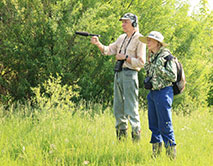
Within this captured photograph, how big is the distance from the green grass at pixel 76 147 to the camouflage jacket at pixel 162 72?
0.87 metres

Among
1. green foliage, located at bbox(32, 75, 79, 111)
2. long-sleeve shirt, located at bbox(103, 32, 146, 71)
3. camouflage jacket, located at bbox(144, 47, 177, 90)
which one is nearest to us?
A: camouflage jacket, located at bbox(144, 47, 177, 90)

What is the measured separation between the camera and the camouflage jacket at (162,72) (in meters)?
3.47

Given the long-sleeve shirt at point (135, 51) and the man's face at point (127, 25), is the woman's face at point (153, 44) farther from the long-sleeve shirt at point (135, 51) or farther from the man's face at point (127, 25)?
the man's face at point (127, 25)

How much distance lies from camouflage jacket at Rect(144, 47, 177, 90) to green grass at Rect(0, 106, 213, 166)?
0.87 meters

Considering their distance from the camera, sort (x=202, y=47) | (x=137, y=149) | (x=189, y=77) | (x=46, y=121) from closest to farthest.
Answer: (x=137, y=149) < (x=46, y=121) < (x=189, y=77) < (x=202, y=47)

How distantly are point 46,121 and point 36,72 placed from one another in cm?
→ 178

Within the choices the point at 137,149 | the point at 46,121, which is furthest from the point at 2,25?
the point at 137,149

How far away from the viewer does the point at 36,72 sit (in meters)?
6.59

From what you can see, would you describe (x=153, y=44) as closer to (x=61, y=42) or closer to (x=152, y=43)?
(x=152, y=43)

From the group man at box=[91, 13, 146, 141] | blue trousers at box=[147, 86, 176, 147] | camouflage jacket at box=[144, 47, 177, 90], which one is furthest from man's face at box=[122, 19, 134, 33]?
blue trousers at box=[147, 86, 176, 147]

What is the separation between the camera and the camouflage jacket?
3.47 m

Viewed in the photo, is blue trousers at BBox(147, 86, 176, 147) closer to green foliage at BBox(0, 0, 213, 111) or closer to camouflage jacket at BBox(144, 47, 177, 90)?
camouflage jacket at BBox(144, 47, 177, 90)

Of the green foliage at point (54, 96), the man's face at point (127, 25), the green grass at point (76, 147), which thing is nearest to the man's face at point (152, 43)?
the man's face at point (127, 25)

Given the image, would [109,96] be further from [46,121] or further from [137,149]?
[137,149]
